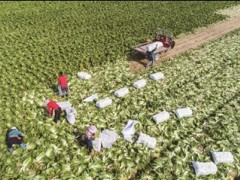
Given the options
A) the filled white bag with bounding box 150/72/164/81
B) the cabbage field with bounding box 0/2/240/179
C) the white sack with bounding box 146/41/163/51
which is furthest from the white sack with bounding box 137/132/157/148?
the white sack with bounding box 146/41/163/51

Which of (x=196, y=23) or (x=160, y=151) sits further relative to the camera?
(x=196, y=23)

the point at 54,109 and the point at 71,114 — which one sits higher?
the point at 54,109

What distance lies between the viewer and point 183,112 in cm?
1415

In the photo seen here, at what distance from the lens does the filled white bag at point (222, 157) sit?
11609mm

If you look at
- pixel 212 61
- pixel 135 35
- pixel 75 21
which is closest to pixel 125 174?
pixel 212 61

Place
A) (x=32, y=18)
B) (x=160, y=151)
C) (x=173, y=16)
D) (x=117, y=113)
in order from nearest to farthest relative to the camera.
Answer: (x=160, y=151) < (x=117, y=113) < (x=32, y=18) < (x=173, y=16)

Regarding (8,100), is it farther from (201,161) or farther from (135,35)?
(135,35)

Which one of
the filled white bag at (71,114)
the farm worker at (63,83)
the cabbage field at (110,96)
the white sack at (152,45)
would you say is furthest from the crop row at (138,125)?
the white sack at (152,45)

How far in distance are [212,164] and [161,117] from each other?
3.27m

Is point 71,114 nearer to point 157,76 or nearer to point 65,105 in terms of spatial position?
point 65,105

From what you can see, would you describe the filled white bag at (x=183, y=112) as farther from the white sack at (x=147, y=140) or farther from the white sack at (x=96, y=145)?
the white sack at (x=96, y=145)

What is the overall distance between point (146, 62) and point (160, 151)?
867 cm

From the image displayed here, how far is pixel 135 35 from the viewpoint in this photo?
2411 centimetres

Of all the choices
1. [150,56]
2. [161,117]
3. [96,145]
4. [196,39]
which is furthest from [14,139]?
[196,39]
